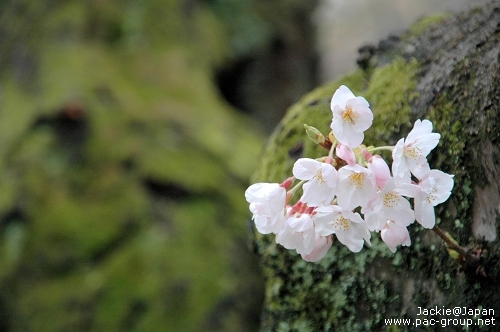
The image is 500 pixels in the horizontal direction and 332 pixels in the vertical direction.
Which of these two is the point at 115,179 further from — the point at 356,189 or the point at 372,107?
the point at 356,189

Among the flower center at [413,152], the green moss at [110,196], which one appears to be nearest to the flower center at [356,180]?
the flower center at [413,152]

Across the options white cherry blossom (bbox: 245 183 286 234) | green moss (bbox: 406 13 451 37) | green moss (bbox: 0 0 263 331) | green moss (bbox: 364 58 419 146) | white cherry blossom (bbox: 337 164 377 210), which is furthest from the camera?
green moss (bbox: 0 0 263 331)

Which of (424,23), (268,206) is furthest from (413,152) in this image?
(424,23)

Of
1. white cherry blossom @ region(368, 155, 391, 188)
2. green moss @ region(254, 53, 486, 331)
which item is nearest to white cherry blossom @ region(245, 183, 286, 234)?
white cherry blossom @ region(368, 155, 391, 188)

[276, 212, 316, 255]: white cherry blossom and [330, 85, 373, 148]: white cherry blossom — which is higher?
[330, 85, 373, 148]: white cherry blossom

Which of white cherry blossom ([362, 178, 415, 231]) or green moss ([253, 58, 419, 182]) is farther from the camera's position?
green moss ([253, 58, 419, 182])

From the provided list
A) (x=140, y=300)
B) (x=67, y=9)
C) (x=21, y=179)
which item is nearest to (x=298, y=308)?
(x=140, y=300)

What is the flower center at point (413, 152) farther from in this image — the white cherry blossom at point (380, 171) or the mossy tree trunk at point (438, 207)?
the mossy tree trunk at point (438, 207)

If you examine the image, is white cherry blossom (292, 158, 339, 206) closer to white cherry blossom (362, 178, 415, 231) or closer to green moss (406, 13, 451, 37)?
white cherry blossom (362, 178, 415, 231)
